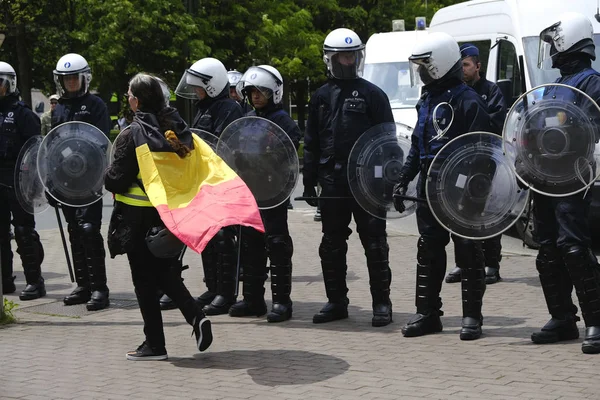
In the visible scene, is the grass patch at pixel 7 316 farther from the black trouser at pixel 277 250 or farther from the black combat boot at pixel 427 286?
the black combat boot at pixel 427 286

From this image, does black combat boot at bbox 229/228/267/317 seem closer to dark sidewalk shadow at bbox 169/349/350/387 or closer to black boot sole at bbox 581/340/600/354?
dark sidewalk shadow at bbox 169/349/350/387

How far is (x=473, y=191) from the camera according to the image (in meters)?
7.25

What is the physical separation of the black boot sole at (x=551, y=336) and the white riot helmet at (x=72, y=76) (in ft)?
14.5

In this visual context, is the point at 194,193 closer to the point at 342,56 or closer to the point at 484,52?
the point at 342,56

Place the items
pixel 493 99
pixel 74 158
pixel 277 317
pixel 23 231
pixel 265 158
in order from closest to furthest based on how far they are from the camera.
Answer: pixel 277 317 → pixel 265 158 → pixel 74 158 → pixel 493 99 → pixel 23 231

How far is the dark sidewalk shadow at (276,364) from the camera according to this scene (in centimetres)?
652

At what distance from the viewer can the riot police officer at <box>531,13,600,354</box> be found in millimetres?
6848

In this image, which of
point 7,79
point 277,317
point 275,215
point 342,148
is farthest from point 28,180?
point 342,148

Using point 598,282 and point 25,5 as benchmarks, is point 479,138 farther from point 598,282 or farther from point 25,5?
point 25,5

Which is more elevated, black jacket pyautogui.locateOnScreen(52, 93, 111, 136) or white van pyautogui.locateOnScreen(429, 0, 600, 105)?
white van pyautogui.locateOnScreen(429, 0, 600, 105)

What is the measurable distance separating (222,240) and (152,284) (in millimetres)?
1797

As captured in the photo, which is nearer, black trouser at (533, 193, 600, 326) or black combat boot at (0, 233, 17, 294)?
black trouser at (533, 193, 600, 326)

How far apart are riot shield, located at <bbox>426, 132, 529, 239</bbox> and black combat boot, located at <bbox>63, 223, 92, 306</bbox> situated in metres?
3.59

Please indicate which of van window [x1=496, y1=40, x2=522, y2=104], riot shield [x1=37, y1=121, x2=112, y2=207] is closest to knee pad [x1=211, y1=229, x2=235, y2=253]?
riot shield [x1=37, y1=121, x2=112, y2=207]
